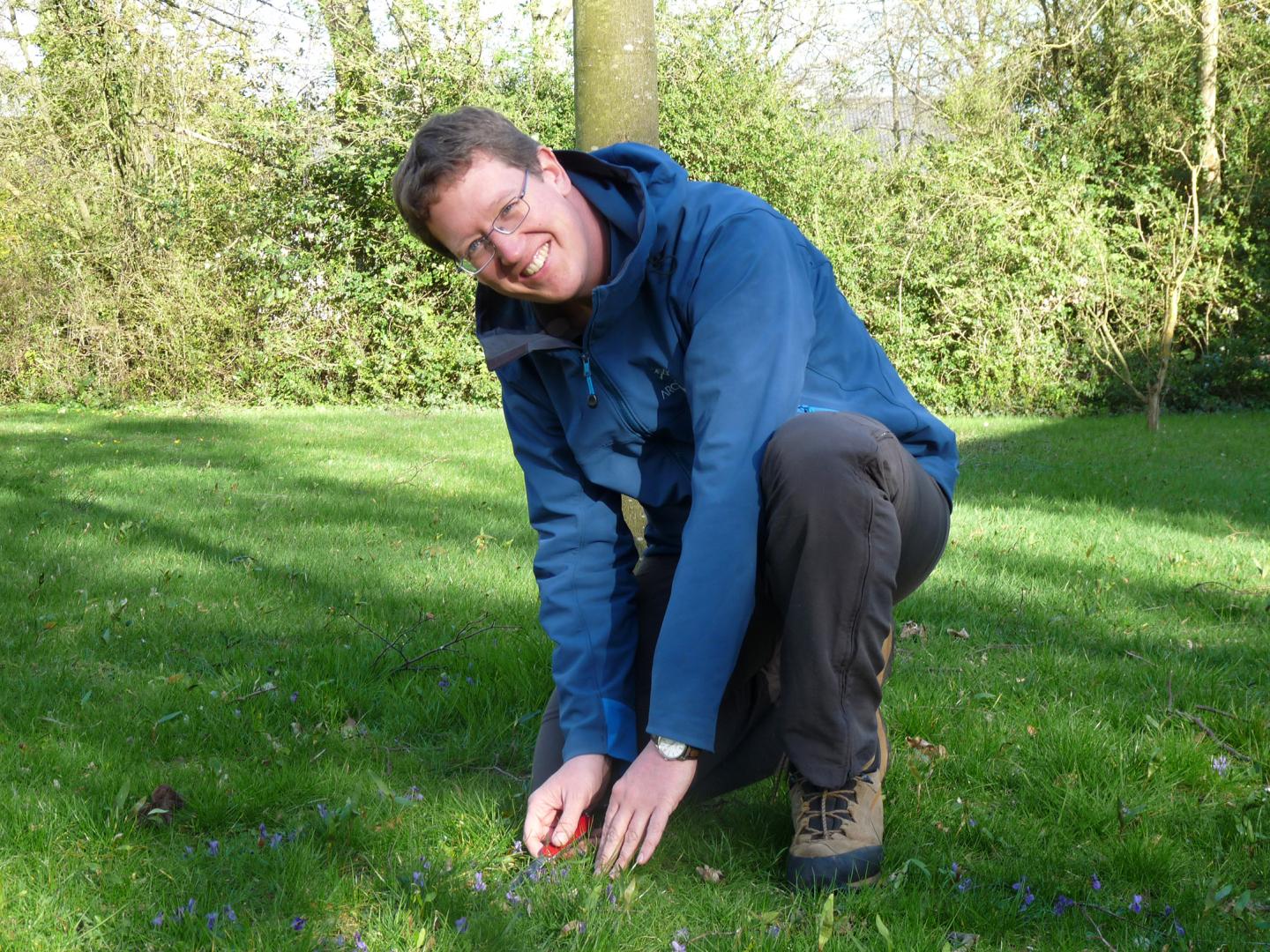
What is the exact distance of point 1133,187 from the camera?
13.4m

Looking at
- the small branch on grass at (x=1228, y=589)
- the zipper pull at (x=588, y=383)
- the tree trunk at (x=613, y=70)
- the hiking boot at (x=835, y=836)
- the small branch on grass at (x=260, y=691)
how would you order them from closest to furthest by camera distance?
1. the hiking boot at (x=835, y=836)
2. the zipper pull at (x=588, y=383)
3. the small branch on grass at (x=260, y=691)
4. the tree trunk at (x=613, y=70)
5. the small branch on grass at (x=1228, y=589)

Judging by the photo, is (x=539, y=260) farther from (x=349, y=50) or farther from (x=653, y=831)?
(x=349, y=50)

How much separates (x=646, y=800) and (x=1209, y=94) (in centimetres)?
1396

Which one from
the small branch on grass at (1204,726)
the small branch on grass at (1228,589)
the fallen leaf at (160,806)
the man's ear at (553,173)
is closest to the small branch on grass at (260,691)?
the fallen leaf at (160,806)

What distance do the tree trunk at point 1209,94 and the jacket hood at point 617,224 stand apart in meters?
12.5

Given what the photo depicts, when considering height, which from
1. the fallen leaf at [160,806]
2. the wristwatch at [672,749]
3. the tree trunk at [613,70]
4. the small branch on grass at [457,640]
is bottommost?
the small branch on grass at [457,640]

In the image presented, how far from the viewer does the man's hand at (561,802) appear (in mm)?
2277

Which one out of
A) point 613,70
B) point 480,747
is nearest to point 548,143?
point 613,70

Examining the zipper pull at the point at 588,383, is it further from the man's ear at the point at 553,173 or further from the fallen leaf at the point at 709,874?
the fallen leaf at the point at 709,874

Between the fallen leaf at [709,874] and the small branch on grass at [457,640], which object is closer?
the fallen leaf at [709,874]

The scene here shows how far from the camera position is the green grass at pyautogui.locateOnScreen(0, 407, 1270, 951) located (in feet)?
6.86

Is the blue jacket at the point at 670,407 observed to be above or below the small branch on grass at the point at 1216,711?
above

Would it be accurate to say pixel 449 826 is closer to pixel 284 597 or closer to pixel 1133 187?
pixel 284 597

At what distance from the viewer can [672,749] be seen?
2.05m
